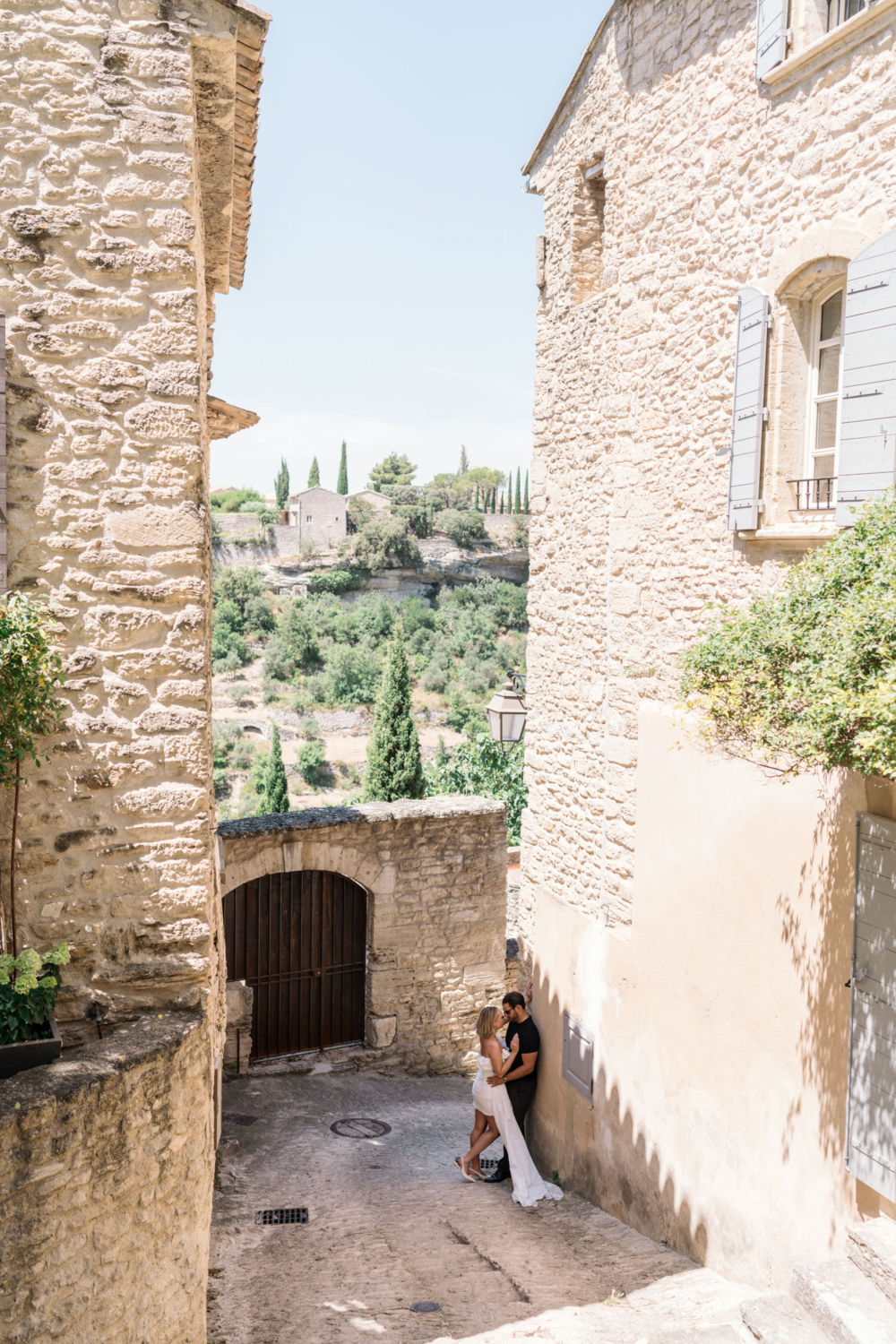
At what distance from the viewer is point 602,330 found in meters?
6.77

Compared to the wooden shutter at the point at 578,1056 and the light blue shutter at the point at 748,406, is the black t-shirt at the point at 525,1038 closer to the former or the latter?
the wooden shutter at the point at 578,1056

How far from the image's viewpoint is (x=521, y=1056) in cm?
767

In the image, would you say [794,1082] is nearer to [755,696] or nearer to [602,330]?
[755,696]

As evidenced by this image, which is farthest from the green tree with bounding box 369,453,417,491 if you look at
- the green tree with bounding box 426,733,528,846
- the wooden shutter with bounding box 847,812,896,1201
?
the wooden shutter with bounding box 847,812,896,1201

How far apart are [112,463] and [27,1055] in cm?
217

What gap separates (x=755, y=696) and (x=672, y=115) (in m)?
4.16

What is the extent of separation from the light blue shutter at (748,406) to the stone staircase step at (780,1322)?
3.52 meters

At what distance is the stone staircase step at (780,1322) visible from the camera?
3518mm

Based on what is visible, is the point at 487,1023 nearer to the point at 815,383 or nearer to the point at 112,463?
the point at 815,383

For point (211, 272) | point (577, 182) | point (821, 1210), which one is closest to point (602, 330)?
point (577, 182)

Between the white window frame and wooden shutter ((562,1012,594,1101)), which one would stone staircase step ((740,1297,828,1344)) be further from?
the white window frame

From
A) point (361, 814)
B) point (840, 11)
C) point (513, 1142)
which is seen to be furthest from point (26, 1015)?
point (361, 814)

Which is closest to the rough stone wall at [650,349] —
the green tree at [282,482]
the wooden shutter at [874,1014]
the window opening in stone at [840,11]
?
the window opening in stone at [840,11]

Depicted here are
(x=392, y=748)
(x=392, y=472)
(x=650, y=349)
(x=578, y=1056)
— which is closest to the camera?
(x=650, y=349)
